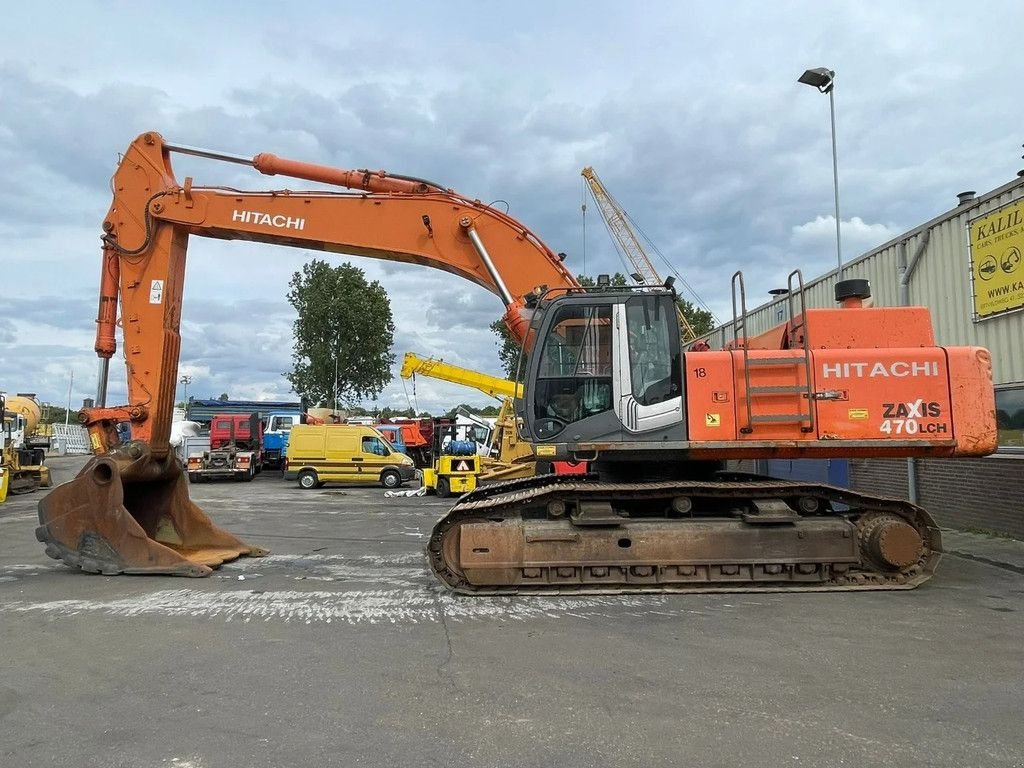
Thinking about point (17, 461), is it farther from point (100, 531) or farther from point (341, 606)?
point (341, 606)

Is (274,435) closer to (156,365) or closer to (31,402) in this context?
(31,402)

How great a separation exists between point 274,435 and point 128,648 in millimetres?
28689

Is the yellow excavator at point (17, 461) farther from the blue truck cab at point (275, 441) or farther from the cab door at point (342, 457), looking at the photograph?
the blue truck cab at point (275, 441)

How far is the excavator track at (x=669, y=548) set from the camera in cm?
706

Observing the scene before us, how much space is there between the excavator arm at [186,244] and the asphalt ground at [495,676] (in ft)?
5.02

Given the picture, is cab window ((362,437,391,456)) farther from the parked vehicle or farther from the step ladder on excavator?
the step ladder on excavator

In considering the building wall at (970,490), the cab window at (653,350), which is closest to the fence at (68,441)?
the building wall at (970,490)

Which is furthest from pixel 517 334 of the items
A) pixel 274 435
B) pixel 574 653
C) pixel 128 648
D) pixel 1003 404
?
pixel 274 435

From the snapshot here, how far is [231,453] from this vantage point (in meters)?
26.5

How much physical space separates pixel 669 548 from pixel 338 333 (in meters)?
49.5

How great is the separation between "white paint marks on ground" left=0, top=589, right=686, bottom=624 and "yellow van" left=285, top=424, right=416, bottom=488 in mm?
17036

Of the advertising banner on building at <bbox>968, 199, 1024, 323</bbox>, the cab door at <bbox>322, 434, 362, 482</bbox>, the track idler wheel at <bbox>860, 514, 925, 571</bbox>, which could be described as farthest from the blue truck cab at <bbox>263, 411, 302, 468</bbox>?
the track idler wheel at <bbox>860, 514, 925, 571</bbox>

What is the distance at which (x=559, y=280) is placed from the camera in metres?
9.12

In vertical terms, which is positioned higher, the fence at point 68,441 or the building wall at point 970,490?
the fence at point 68,441
